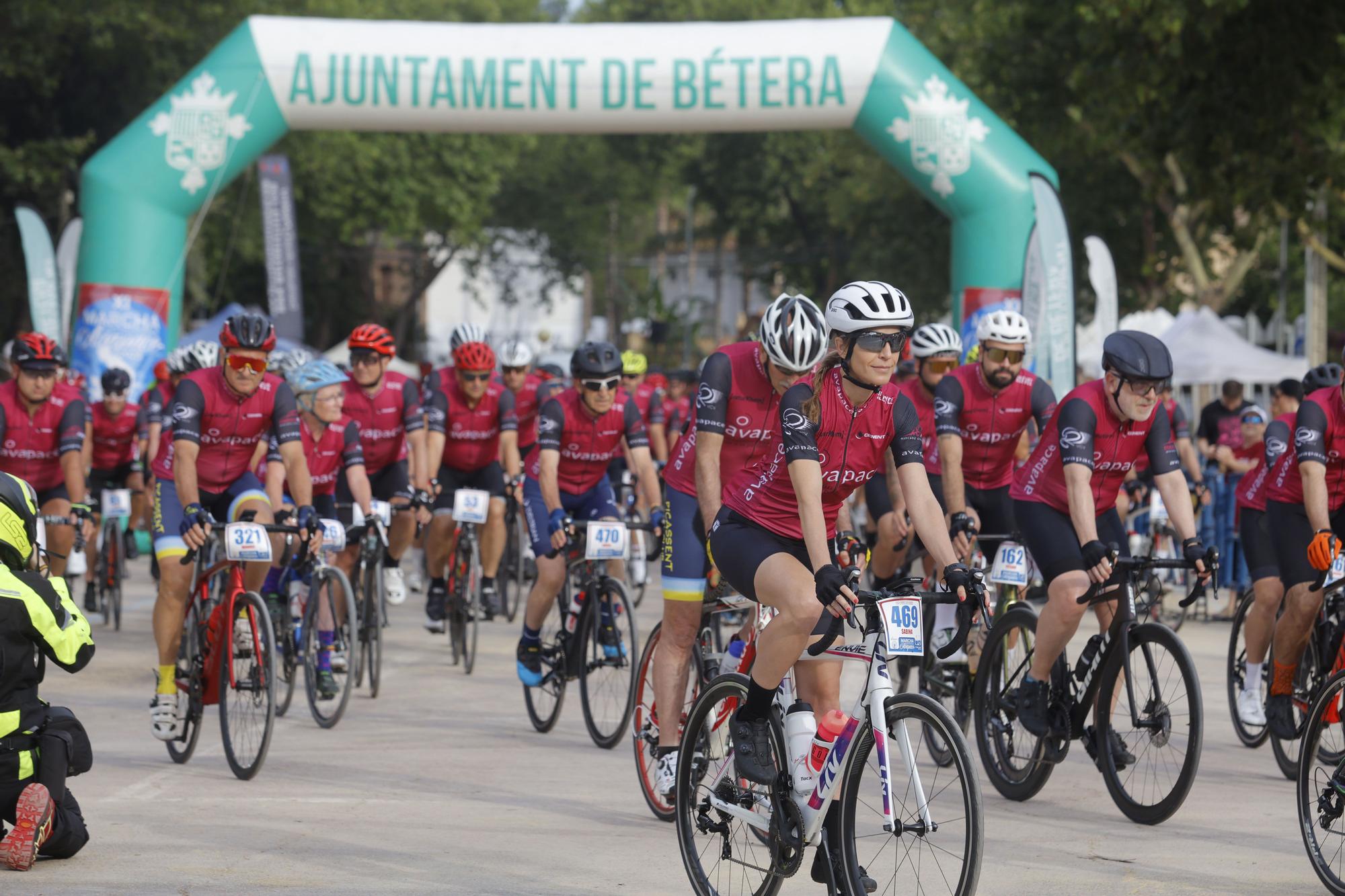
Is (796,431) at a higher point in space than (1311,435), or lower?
lower

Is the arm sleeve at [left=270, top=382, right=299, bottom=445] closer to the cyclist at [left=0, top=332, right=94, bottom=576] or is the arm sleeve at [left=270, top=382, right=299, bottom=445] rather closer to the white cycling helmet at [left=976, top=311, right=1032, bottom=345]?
the cyclist at [left=0, top=332, right=94, bottom=576]

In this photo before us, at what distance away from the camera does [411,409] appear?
12.2 metres

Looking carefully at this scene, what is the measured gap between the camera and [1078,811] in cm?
774

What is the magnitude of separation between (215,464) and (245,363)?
0.72 m

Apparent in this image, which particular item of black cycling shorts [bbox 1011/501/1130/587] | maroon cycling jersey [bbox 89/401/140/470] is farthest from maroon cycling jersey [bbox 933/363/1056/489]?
maroon cycling jersey [bbox 89/401/140/470]

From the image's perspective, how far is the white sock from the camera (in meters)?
9.34

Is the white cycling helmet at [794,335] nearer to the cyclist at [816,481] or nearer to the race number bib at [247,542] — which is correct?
the cyclist at [816,481]

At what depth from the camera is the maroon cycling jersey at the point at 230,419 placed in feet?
29.2

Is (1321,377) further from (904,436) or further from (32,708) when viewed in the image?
(32,708)

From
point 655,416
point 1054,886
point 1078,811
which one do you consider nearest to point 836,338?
point 1054,886

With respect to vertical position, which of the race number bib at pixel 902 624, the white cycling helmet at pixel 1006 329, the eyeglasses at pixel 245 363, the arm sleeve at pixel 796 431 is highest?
the white cycling helmet at pixel 1006 329

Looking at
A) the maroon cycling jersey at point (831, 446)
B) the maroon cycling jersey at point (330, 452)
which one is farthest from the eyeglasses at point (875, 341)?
the maroon cycling jersey at point (330, 452)

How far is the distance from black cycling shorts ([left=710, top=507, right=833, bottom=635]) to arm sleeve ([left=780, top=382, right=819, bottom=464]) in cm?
43

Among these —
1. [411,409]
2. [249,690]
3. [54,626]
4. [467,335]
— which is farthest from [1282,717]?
[467,335]
